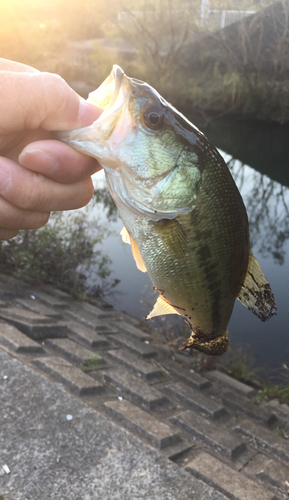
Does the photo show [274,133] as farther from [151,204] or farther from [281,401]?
Answer: [151,204]

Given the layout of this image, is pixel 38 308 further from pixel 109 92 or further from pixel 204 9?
pixel 204 9

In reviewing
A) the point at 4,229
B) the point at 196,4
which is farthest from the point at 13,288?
the point at 196,4

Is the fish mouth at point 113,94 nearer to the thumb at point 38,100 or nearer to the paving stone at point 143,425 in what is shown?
the thumb at point 38,100

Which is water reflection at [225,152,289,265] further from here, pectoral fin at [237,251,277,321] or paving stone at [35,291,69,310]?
pectoral fin at [237,251,277,321]

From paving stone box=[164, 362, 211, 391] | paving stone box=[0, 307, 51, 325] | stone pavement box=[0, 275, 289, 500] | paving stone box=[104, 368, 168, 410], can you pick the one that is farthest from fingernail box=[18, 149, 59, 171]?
paving stone box=[164, 362, 211, 391]

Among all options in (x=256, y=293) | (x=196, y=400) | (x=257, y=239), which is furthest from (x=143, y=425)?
(x=257, y=239)

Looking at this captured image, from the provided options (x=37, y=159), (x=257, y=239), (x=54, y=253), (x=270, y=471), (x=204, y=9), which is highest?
(x=204, y=9)
